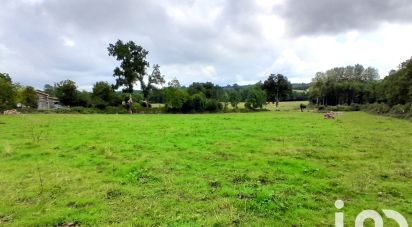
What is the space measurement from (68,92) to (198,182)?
249ft

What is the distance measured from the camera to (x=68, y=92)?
78750 mm

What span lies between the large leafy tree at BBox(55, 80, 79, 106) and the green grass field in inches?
2490

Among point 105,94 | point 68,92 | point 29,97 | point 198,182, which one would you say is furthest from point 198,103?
point 198,182

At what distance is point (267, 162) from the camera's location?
14156 millimetres

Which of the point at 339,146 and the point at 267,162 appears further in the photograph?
the point at 339,146

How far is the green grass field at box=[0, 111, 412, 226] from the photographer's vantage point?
8.39 metres

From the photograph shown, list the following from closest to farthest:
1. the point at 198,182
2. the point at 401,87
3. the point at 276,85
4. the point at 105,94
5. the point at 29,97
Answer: the point at 198,182 → the point at 401,87 → the point at 29,97 → the point at 105,94 → the point at 276,85

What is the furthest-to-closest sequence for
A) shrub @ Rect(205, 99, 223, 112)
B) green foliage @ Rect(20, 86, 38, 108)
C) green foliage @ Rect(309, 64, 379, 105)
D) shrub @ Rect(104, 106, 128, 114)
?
green foliage @ Rect(309, 64, 379, 105), shrub @ Rect(205, 99, 223, 112), green foliage @ Rect(20, 86, 38, 108), shrub @ Rect(104, 106, 128, 114)

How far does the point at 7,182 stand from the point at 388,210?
12.6 metres

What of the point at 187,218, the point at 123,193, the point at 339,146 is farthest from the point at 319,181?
the point at 339,146

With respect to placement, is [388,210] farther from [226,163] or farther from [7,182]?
[7,182]

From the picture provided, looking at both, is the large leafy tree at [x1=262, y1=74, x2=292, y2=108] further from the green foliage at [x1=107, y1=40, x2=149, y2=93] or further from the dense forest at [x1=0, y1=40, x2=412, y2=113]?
the green foliage at [x1=107, y1=40, x2=149, y2=93]

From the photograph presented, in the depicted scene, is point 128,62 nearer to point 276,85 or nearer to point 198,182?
point 276,85

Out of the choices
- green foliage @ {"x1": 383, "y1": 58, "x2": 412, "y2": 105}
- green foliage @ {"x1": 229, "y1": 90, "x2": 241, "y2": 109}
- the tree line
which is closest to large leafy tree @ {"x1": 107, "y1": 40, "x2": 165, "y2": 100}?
the tree line
